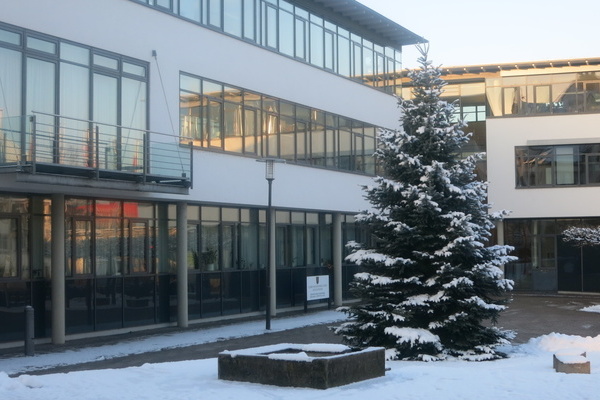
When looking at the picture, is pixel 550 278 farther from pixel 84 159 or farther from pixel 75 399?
pixel 75 399

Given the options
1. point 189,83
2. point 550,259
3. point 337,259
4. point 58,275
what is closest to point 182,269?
point 58,275

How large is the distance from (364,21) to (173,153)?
47.3 feet

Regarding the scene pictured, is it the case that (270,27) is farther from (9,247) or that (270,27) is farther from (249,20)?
(9,247)

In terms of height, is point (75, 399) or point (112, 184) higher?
point (112, 184)

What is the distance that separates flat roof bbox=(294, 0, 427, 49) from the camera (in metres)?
32.7

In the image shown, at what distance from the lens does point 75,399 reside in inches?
441

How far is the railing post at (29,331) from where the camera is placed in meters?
18.7

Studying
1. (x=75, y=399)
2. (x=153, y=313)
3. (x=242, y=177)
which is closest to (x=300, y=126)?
(x=242, y=177)

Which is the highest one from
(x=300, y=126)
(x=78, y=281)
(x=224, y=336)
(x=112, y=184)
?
(x=300, y=126)

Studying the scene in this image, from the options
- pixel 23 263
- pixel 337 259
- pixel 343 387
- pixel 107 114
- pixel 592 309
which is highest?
pixel 107 114

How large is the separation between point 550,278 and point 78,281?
27821mm

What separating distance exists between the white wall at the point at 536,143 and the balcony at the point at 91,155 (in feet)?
75.4

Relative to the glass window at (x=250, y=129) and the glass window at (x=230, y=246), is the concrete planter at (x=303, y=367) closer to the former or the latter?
the glass window at (x=230, y=246)

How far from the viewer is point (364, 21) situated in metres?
35.1
